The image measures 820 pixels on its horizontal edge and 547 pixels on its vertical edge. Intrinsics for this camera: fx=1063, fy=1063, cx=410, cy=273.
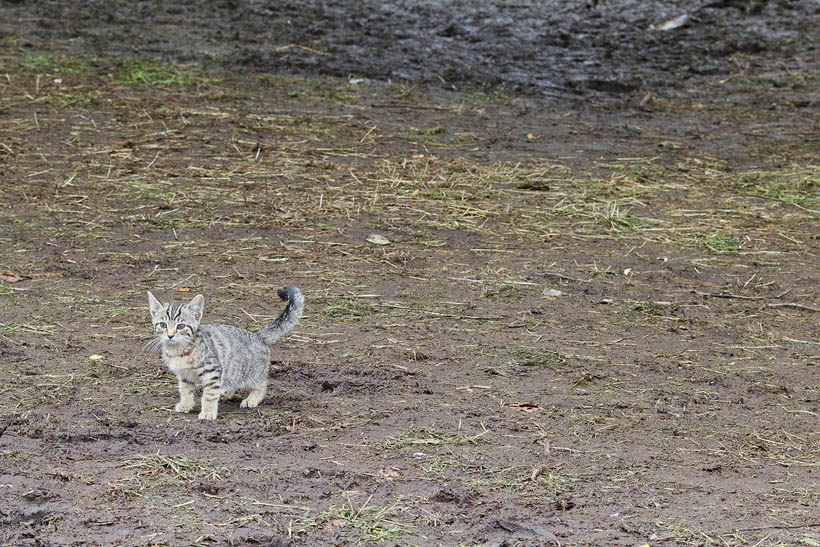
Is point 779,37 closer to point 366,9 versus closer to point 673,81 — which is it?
point 673,81

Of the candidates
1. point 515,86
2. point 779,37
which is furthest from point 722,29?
point 515,86

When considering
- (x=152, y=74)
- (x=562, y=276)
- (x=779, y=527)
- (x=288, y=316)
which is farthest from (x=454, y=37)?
(x=779, y=527)

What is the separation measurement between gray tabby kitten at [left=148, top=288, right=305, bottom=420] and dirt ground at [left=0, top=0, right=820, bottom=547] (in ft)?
0.44

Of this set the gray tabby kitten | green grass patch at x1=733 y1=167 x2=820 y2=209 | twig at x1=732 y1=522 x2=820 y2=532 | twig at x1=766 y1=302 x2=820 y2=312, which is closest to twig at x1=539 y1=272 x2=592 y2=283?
twig at x1=766 y1=302 x2=820 y2=312

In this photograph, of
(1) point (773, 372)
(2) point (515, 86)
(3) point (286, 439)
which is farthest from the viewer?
(2) point (515, 86)

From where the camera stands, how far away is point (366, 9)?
603 inches

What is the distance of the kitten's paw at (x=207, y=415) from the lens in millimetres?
4973

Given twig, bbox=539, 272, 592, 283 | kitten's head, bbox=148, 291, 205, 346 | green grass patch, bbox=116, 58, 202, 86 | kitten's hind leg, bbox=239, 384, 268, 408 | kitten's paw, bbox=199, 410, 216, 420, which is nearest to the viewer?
kitten's head, bbox=148, 291, 205, 346

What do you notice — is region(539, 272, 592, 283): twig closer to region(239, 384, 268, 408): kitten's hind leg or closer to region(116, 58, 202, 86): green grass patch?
region(239, 384, 268, 408): kitten's hind leg

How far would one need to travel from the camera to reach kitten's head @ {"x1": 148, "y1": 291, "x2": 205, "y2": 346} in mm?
4855

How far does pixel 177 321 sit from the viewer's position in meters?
4.88

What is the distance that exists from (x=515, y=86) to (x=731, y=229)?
15.1ft

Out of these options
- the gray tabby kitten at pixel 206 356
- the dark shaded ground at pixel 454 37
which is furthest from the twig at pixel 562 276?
the dark shaded ground at pixel 454 37

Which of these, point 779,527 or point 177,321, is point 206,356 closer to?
point 177,321
